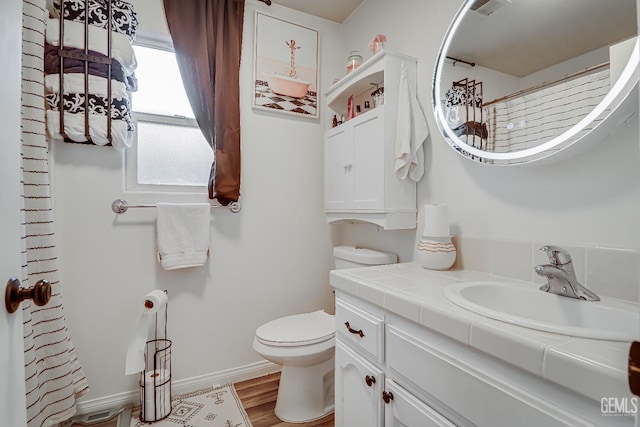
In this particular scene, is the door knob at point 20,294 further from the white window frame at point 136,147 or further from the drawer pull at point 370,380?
the white window frame at point 136,147

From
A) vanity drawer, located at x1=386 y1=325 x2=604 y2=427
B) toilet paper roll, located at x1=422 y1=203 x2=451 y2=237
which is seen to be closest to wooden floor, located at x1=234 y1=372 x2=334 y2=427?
vanity drawer, located at x1=386 y1=325 x2=604 y2=427

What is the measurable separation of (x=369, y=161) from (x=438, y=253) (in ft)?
1.90

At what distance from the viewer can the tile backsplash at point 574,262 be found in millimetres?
825

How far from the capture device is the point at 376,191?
4.93 feet

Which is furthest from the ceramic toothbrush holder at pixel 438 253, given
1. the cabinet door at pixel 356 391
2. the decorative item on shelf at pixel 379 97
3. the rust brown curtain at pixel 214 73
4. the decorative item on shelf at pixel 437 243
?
the rust brown curtain at pixel 214 73

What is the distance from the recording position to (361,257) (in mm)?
1693

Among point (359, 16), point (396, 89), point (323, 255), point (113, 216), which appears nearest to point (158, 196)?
point (113, 216)

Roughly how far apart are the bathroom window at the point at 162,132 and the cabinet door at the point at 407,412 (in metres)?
1.50

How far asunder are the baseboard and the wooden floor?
4cm

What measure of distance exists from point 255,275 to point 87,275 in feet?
2.88

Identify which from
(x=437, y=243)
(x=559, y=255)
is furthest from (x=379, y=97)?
(x=559, y=255)

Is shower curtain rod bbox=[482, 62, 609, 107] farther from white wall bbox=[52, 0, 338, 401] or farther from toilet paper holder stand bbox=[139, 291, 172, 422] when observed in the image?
toilet paper holder stand bbox=[139, 291, 172, 422]

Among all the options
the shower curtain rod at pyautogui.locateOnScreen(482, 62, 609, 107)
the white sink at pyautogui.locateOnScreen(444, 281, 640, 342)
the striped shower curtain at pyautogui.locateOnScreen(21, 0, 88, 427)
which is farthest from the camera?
the striped shower curtain at pyautogui.locateOnScreen(21, 0, 88, 427)

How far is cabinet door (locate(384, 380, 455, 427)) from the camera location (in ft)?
2.56
